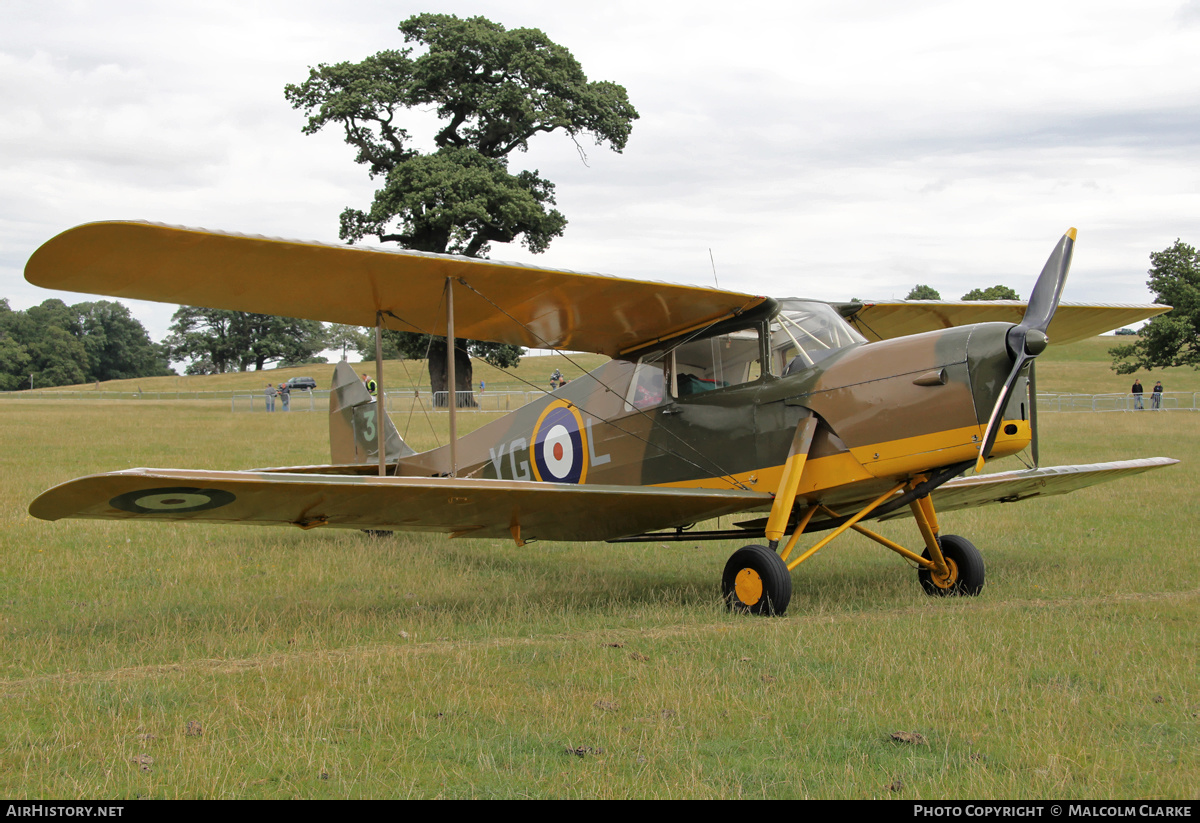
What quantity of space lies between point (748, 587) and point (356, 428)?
6.28 meters

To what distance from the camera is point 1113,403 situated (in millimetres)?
47469

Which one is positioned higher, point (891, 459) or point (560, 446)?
point (560, 446)

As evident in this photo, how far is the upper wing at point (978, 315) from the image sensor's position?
30.0 ft

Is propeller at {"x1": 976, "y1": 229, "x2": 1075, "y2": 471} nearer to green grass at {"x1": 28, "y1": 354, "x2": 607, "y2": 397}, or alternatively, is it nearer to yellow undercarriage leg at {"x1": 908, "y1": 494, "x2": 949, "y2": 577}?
yellow undercarriage leg at {"x1": 908, "y1": 494, "x2": 949, "y2": 577}

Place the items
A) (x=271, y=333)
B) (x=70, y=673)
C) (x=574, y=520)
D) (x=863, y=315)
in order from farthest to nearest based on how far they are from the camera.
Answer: (x=271, y=333) → (x=863, y=315) → (x=574, y=520) → (x=70, y=673)

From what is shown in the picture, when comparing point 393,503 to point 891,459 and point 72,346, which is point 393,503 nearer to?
point 891,459

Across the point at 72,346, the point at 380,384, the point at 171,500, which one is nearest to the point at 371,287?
the point at 380,384

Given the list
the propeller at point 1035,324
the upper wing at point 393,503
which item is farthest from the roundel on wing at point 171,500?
the propeller at point 1035,324

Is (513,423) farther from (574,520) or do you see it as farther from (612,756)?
(612,756)

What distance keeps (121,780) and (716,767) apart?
2358mm

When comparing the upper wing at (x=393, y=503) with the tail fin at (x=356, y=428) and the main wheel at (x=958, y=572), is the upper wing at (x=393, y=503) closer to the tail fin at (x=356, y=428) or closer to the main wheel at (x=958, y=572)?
the main wheel at (x=958, y=572)

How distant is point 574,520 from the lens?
718 cm

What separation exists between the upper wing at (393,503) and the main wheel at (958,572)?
1819 mm

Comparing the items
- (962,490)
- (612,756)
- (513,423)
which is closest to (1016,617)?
(962,490)
